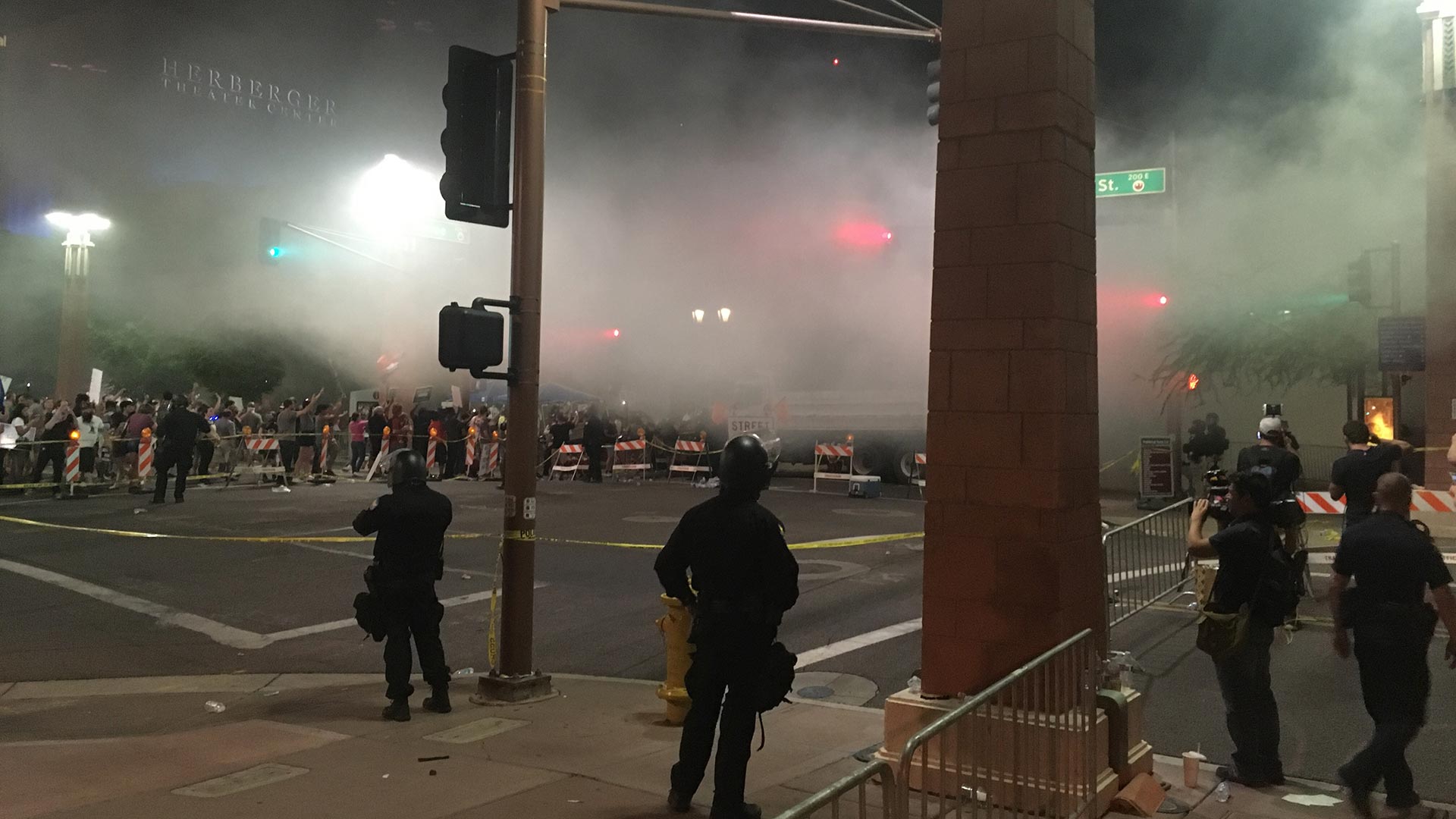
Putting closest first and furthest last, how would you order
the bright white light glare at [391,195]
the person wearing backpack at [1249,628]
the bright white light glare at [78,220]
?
the person wearing backpack at [1249,628] < the bright white light glare at [78,220] < the bright white light glare at [391,195]

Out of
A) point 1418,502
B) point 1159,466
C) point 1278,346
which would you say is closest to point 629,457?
point 1159,466

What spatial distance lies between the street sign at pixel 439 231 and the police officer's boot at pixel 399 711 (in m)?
24.8

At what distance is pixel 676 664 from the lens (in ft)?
16.4

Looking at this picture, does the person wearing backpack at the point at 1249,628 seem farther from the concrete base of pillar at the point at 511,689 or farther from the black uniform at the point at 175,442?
the black uniform at the point at 175,442

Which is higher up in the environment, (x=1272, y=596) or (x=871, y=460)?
(x=871, y=460)

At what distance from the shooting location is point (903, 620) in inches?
287

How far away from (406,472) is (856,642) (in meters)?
3.19

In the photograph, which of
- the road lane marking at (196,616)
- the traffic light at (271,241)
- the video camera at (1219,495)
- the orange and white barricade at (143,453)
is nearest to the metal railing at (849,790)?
the video camera at (1219,495)

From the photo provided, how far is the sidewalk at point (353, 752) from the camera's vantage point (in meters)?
3.82

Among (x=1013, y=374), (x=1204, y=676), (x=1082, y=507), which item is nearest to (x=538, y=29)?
(x=1013, y=374)

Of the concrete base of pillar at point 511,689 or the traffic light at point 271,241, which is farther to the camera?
the traffic light at point 271,241

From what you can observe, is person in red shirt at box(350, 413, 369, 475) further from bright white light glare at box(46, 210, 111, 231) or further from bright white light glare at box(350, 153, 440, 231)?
bright white light glare at box(350, 153, 440, 231)

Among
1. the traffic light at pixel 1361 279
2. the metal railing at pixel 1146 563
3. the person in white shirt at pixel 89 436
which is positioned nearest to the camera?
the metal railing at pixel 1146 563

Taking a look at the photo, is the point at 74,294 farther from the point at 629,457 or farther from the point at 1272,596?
the point at 1272,596
